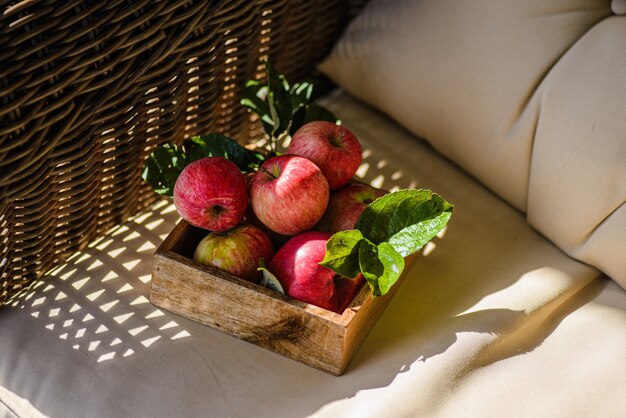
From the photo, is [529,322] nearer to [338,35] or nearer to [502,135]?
[502,135]

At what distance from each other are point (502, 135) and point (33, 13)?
1.72 feet

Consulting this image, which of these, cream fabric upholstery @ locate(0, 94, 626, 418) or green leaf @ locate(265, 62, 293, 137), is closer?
cream fabric upholstery @ locate(0, 94, 626, 418)

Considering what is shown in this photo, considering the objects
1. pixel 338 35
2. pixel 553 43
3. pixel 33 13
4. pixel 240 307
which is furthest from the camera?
pixel 338 35

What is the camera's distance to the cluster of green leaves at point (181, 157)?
754 mm

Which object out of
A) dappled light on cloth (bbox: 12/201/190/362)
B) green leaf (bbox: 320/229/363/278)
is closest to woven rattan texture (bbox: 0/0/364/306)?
dappled light on cloth (bbox: 12/201/190/362)

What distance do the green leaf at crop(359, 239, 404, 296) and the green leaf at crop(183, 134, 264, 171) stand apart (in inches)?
7.6

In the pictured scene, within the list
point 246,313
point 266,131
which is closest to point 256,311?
point 246,313

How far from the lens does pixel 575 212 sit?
2.53 ft

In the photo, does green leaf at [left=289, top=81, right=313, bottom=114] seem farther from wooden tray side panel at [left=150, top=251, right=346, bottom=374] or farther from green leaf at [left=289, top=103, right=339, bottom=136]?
wooden tray side panel at [left=150, top=251, right=346, bottom=374]

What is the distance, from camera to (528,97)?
2.66 feet

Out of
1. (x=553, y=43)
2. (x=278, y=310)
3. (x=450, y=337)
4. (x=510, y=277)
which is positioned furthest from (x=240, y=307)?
(x=553, y=43)

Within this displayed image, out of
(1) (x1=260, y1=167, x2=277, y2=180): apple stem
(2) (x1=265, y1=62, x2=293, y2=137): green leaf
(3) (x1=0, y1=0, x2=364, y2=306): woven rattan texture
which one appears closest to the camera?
(3) (x1=0, y1=0, x2=364, y2=306): woven rattan texture

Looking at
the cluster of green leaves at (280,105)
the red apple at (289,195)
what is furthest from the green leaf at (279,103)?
the red apple at (289,195)

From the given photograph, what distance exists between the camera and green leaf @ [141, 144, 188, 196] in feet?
2.47
